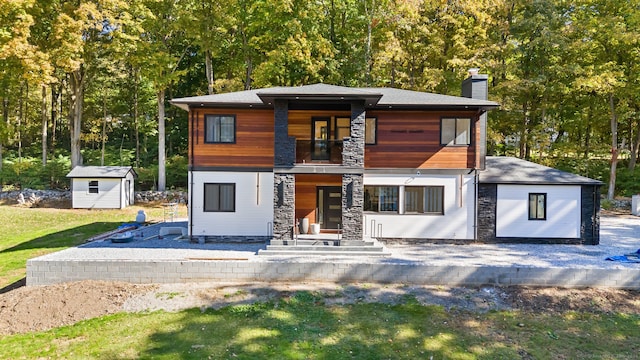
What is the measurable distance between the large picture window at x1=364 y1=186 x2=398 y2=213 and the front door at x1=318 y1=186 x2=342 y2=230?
1132 mm

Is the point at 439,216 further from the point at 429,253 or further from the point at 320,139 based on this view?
the point at 320,139

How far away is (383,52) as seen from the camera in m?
24.1

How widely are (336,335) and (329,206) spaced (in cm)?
732

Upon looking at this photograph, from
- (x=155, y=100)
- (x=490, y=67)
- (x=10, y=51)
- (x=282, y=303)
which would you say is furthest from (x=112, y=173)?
→ (x=490, y=67)

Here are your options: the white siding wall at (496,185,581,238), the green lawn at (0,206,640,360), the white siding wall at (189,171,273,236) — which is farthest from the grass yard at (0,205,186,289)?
the white siding wall at (496,185,581,238)

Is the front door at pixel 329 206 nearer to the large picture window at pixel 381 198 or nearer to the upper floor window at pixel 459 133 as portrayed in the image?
the large picture window at pixel 381 198

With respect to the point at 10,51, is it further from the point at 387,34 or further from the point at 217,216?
the point at 387,34

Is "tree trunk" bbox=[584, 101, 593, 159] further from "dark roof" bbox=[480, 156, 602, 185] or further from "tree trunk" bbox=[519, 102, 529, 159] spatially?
"dark roof" bbox=[480, 156, 602, 185]

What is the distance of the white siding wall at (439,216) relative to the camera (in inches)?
567

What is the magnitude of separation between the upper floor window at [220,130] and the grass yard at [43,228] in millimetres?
7303

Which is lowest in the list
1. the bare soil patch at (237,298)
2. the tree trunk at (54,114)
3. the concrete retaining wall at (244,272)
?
the bare soil patch at (237,298)

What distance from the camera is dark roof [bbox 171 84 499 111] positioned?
1245 cm

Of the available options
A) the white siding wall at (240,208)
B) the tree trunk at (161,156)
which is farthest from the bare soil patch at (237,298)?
the tree trunk at (161,156)

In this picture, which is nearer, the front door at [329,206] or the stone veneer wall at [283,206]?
the stone veneer wall at [283,206]
